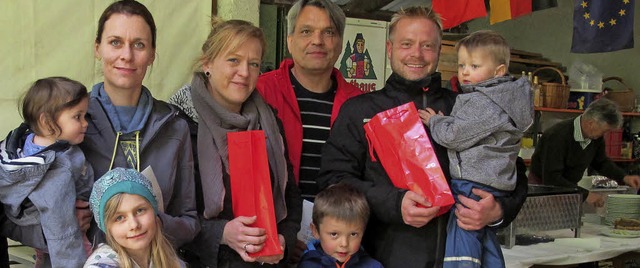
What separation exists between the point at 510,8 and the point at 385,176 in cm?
335

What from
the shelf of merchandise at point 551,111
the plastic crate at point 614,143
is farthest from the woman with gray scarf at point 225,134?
the plastic crate at point 614,143

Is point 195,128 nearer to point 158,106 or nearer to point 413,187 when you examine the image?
point 158,106

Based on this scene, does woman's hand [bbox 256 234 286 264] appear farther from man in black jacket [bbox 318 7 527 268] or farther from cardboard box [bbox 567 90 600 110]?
cardboard box [bbox 567 90 600 110]

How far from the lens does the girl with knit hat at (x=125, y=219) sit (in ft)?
7.01

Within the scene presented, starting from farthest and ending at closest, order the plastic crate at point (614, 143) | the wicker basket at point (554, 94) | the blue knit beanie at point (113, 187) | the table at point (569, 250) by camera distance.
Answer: the plastic crate at point (614, 143)
the wicker basket at point (554, 94)
the table at point (569, 250)
the blue knit beanie at point (113, 187)

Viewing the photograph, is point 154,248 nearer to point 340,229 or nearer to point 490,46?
point 340,229

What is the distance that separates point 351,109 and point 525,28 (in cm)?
959

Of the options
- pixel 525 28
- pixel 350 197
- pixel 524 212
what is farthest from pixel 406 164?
pixel 525 28

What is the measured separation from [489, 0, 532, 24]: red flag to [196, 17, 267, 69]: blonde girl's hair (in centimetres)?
353

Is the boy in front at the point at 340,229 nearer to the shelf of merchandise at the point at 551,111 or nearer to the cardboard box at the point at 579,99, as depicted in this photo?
the shelf of merchandise at the point at 551,111

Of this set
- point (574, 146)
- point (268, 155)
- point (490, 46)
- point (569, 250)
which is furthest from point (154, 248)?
point (574, 146)

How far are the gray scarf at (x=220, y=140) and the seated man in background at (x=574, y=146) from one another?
4.22 metres

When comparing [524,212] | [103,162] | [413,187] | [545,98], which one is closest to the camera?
[103,162]

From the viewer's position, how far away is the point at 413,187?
2684 millimetres
